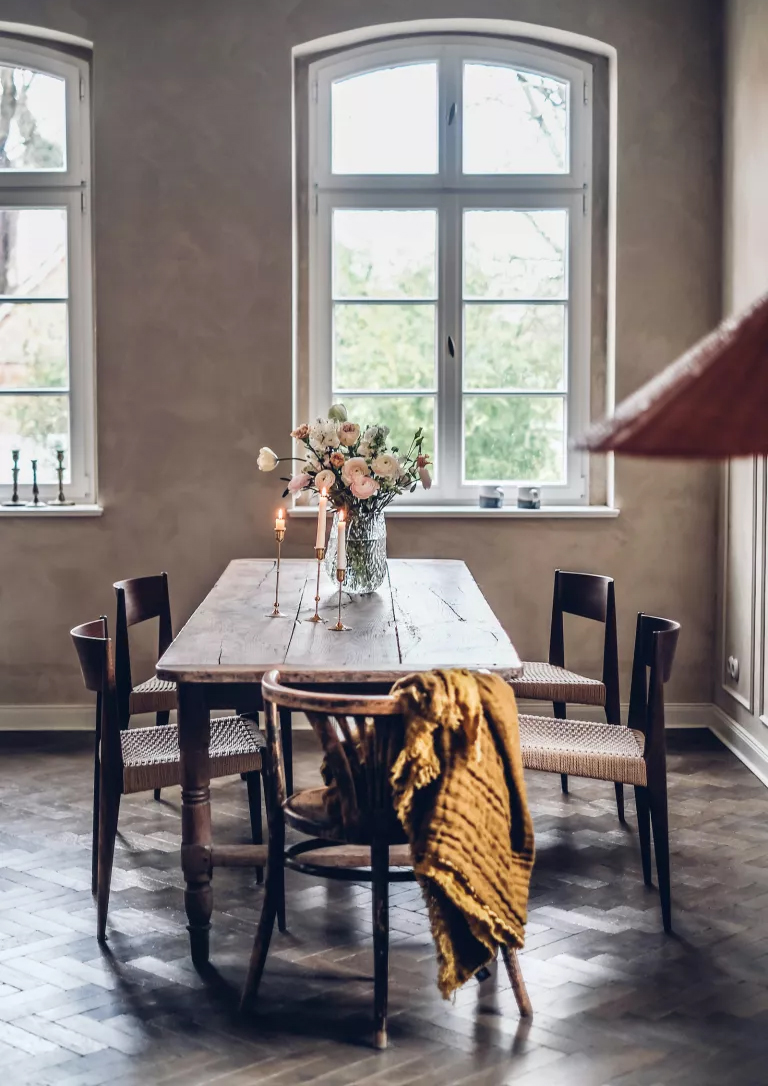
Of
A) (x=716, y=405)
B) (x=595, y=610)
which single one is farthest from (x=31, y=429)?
(x=716, y=405)

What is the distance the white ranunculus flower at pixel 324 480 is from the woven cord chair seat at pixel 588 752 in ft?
3.20

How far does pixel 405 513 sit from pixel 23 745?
1974mm

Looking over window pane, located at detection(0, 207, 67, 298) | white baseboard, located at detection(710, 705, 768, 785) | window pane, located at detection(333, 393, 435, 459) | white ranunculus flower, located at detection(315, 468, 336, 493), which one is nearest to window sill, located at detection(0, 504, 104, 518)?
window pane, located at detection(0, 207, 67, 298)

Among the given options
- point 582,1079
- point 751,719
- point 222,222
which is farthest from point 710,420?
point 222,222

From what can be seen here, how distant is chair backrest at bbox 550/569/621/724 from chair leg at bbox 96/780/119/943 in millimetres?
1722

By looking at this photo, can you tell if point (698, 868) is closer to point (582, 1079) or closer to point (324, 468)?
point (582, 1079)

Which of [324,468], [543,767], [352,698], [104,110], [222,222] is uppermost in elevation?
[104,110]

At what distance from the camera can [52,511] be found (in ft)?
17.0

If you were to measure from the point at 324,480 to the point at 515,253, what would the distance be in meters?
2.26

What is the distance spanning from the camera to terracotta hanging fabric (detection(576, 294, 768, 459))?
83 cm

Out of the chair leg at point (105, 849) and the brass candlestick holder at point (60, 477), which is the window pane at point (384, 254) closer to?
the brass candlestick holder at point (60, 477)

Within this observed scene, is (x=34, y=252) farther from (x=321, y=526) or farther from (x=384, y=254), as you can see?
(x=321, y=526)

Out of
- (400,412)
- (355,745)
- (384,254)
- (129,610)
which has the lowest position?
(355,745)

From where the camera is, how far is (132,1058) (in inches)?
95.6
